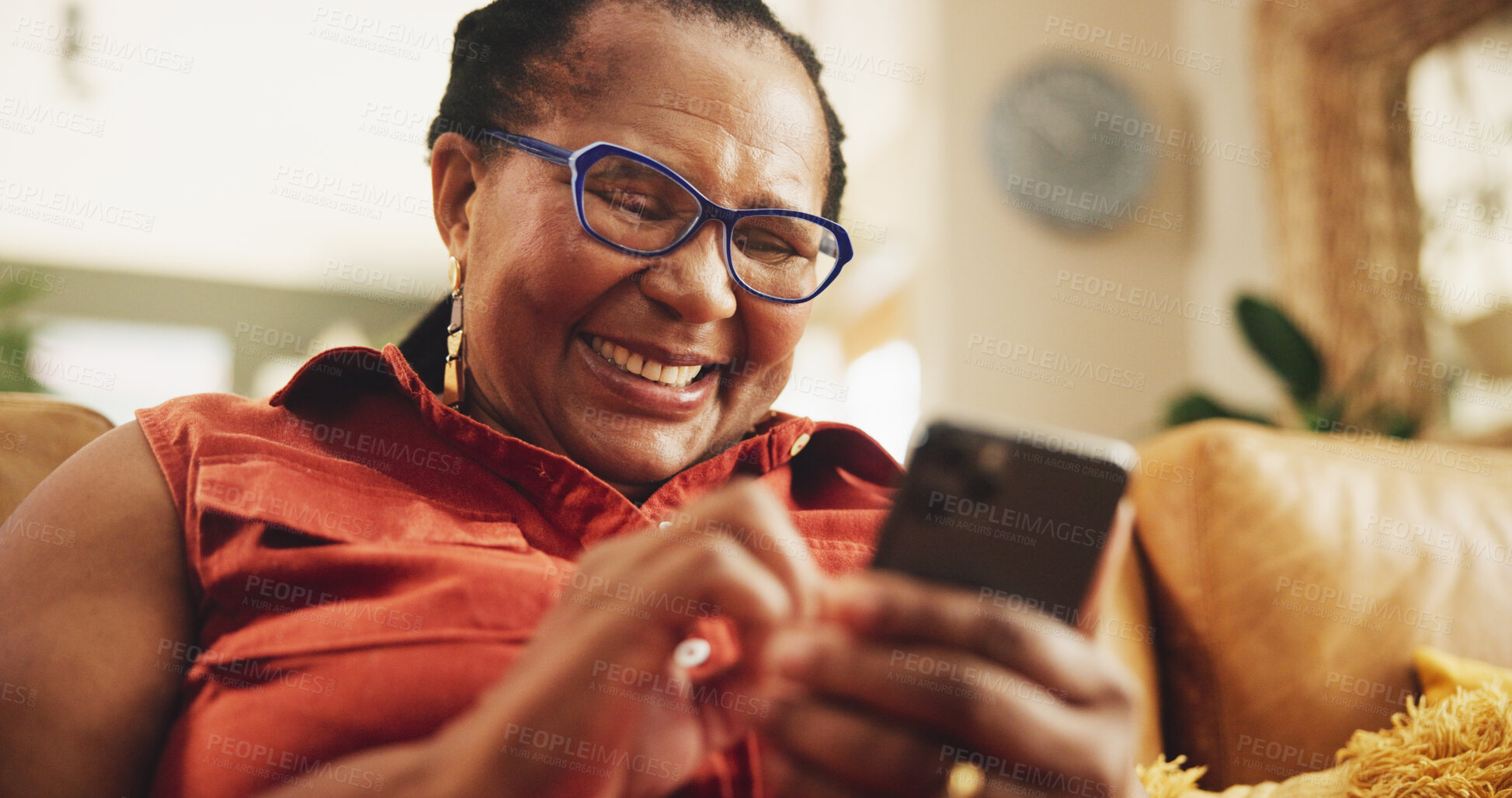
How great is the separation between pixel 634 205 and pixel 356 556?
0.30 meters

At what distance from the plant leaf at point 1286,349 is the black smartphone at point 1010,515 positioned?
176cm

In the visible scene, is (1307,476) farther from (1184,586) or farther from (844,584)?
(844,584)

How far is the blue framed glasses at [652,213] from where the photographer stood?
672mm

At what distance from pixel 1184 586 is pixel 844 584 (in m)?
0.80

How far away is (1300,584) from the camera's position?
40.8 inches

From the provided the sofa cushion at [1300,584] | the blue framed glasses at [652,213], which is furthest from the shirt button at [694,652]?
the sofa cushion at [1300,584]

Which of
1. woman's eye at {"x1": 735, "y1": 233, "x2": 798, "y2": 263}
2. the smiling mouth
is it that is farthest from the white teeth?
woman's eye at {"x1": 735, "y1": 233, "x2": 798, "y2": 263}

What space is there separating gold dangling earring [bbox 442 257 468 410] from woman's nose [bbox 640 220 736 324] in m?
0.18

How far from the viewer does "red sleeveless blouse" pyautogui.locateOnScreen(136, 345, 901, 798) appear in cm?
54

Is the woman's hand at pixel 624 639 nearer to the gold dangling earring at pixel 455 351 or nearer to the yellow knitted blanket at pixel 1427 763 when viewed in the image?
the gold dangling earring at pixel 455 351

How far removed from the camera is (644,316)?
2.29ft

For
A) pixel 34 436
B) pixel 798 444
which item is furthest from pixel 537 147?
pixel 34 436

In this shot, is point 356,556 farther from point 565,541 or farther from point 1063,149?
point 1063,149

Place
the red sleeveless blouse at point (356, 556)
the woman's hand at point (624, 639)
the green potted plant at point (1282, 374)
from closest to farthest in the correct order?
the woman's hand at point (624, 639) → the red sleeveless blouse at point (356, 556) → the green potted plant at point (1282, 374)
